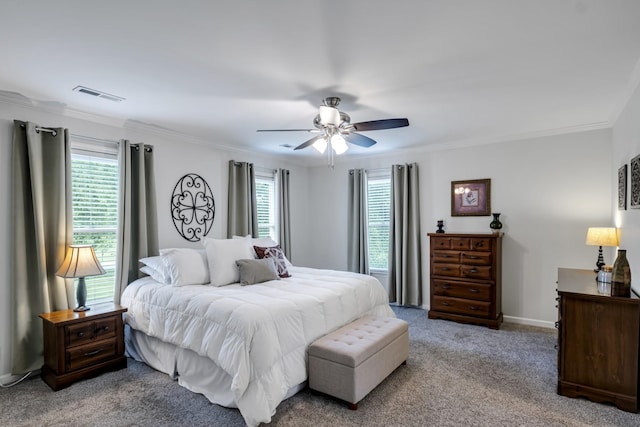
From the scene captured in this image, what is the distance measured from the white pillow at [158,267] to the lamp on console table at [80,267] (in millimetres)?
520

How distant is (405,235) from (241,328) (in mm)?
3378

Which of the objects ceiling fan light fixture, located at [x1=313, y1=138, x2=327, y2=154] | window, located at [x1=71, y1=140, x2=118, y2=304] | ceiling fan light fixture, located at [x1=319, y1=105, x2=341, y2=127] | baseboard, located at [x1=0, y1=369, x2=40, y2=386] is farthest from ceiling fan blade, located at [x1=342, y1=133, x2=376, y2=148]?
baseboard, located at [x1=0, y1=369, x2=40, y2=386]

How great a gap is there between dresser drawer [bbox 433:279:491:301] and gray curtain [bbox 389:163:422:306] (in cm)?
54

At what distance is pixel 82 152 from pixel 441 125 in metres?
3.86

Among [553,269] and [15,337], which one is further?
[553,269]

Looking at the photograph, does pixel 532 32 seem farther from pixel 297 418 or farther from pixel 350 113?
pixel 297 418

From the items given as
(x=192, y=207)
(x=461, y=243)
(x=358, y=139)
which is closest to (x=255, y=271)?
(x=192, y=207)

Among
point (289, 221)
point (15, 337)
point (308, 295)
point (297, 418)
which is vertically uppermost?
point (289, 221)

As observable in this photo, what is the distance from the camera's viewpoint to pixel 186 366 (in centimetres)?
289

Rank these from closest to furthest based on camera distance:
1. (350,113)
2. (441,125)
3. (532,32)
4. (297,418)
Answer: (532,32), (297,418), (350,113), (441,125)

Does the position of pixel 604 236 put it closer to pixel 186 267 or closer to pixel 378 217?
pixel 378 217

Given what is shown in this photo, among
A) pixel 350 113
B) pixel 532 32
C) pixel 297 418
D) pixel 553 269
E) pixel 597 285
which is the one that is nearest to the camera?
pixel 532 32

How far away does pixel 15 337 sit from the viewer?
2.92 m

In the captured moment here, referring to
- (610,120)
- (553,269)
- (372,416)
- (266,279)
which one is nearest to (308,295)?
(266,279)
